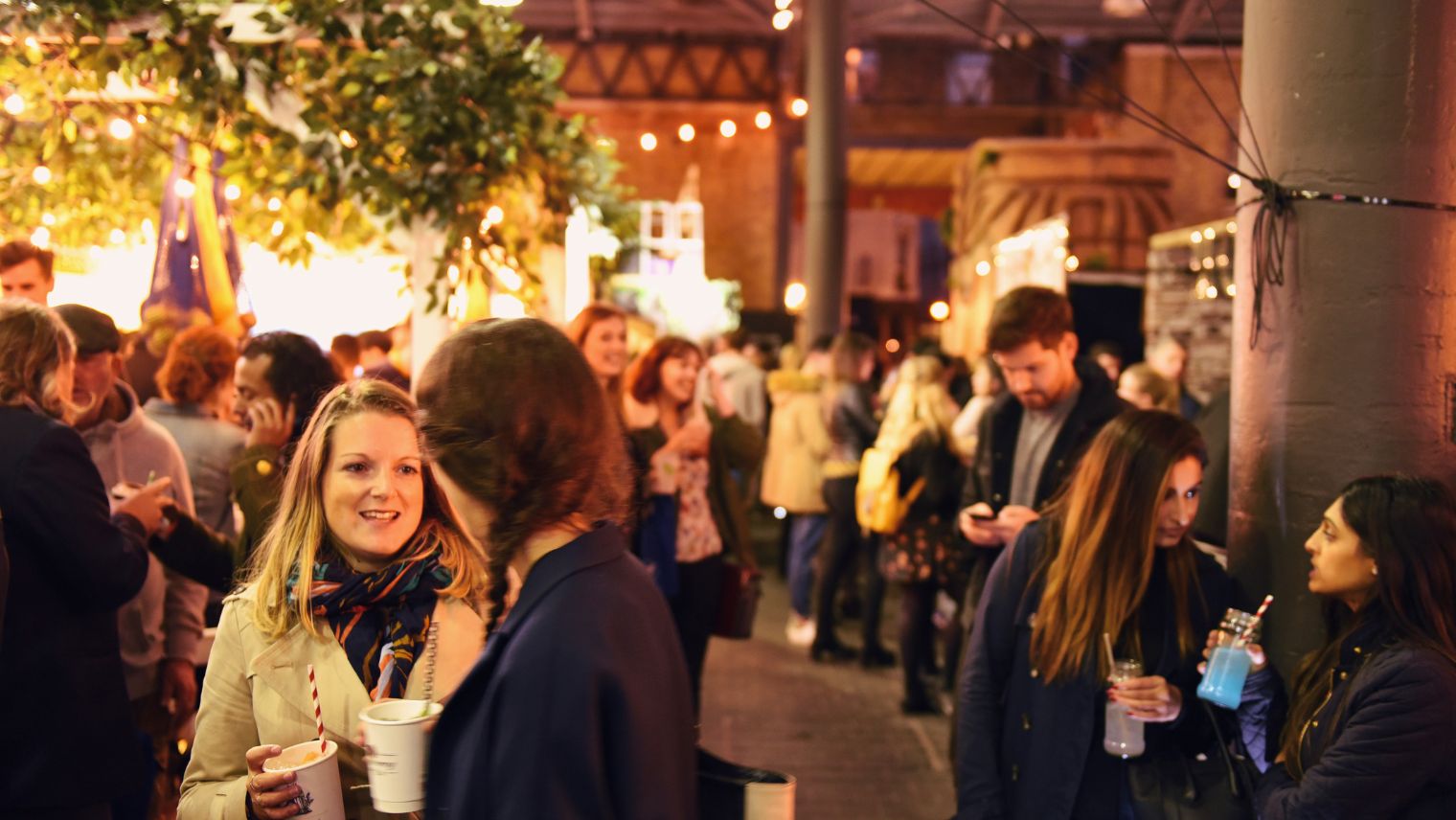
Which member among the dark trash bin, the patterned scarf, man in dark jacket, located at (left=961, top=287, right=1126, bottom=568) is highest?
man in dark jacket, located at (left=961, top=287, right=1126, bottom=568)

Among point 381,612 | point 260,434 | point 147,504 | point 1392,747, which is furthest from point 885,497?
point 381,612

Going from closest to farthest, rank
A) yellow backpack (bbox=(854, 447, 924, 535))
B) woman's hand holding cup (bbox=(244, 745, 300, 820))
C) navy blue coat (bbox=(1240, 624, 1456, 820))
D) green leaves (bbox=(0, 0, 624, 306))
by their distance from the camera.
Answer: woman's hand holding cup (bbox=(244, 745, 300, 820))
navy blue coat (bbox=(1240, 624, 1456, 820))
green leaves (bbox=(0, 0, 624, 306))
yellow backpack (bbox=(854, 447, 924, 535))

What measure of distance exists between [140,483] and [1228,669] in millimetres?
2900

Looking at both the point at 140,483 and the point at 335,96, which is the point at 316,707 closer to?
the point at 140,483

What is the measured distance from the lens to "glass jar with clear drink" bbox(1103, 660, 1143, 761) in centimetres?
253

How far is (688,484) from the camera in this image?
4.99m

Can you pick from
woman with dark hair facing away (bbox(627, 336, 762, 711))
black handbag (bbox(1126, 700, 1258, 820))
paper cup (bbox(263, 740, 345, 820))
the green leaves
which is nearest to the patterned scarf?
paper cup (bbox(263, 740, 345, 820))

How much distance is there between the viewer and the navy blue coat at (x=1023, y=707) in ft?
8.46

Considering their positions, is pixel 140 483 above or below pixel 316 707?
above

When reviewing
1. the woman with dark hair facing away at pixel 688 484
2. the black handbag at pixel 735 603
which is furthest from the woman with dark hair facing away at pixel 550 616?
the black handbag at pixel 735 603

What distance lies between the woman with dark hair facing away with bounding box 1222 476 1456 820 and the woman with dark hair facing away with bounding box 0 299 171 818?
2413 mm

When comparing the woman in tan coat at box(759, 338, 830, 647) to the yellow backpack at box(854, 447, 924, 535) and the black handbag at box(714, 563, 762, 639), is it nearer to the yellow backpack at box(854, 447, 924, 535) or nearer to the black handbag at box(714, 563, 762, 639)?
the yellow backpack at box(854, 447, 924, 535)

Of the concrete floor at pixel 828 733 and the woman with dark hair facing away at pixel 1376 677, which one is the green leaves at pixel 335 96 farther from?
the woman with dark hair facing away at pixel 1376 677

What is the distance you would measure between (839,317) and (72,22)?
339 inches
